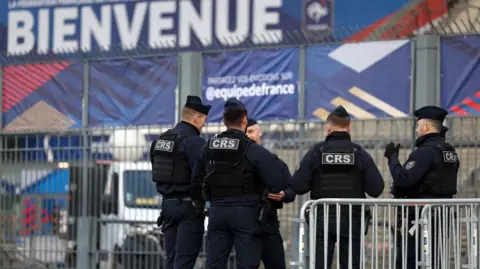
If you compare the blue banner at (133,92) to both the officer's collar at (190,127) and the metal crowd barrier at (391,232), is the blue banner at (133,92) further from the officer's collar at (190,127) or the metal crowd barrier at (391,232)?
the metal crowd barrier at (391,232)

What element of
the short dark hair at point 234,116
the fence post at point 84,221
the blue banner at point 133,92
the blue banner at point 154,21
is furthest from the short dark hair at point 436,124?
the blue banner at point 154,21

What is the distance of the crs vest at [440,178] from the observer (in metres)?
8.95

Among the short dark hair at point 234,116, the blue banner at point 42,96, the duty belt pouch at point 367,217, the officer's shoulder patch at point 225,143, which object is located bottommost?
the duty belt pouch at point 367,217

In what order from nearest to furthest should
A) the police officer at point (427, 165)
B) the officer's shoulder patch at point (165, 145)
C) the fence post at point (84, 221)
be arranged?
the police officer at point (427, 165), the officer's shoulder patch at point (165, 145), the fence post at point (84, 221)

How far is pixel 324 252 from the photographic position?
8.21 metres

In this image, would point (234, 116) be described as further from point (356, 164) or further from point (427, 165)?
point (427, 165)

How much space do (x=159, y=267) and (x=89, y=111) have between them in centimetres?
205

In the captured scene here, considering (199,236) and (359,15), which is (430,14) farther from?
(199,236)

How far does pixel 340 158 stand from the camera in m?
8.61

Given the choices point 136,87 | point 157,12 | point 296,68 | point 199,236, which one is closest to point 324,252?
point 199,236

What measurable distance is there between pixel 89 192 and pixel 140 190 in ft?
2.18

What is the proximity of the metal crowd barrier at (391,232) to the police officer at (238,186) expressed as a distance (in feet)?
1.48

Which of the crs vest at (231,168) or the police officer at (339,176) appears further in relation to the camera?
the crs vest at (231,168)

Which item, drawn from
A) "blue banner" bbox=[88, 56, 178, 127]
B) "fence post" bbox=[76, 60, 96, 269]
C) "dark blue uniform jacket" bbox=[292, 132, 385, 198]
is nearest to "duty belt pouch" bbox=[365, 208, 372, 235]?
"dark blue uniform jacket" bbox=[292, 132, 385, 198]
